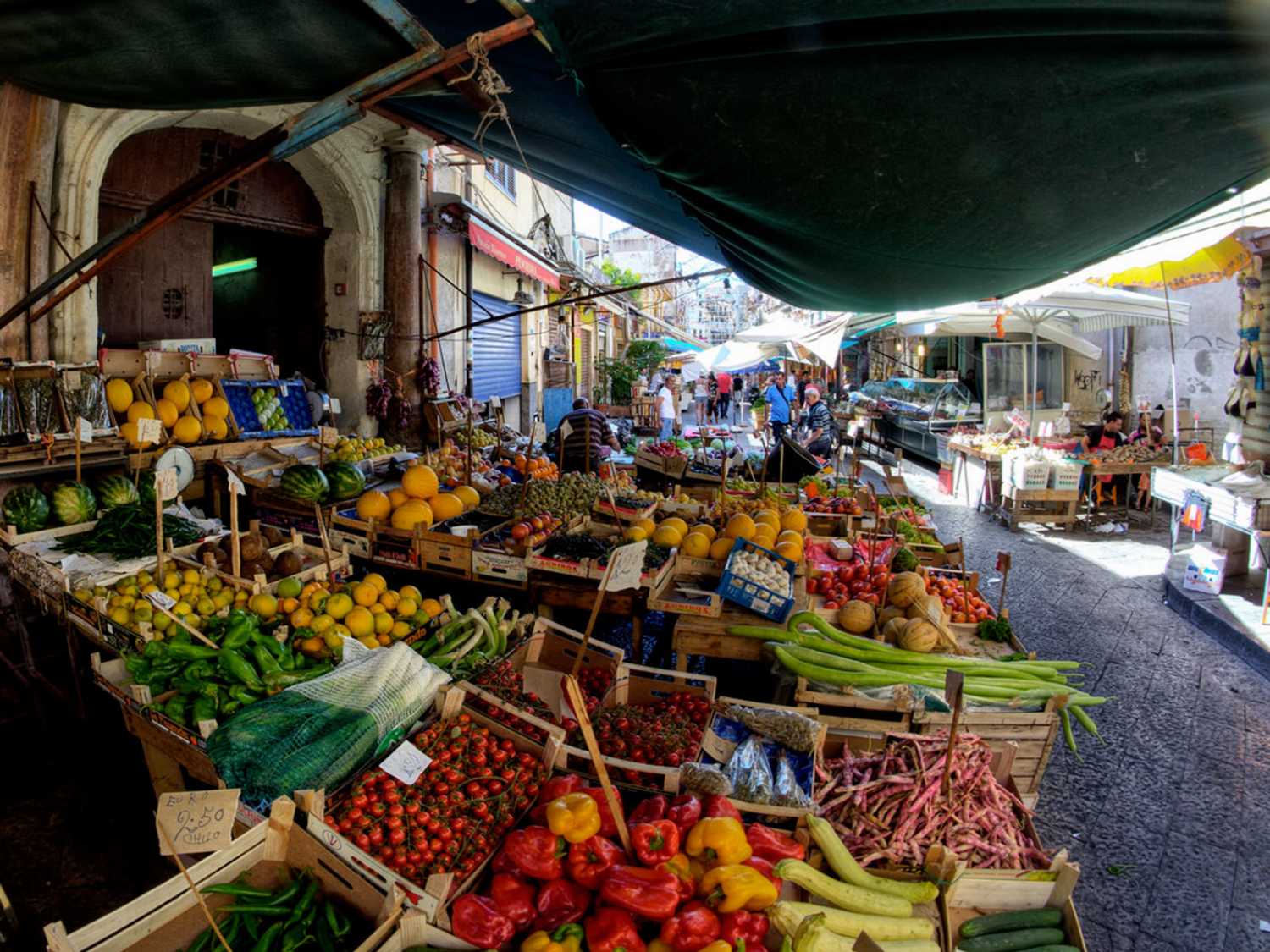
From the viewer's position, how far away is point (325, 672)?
11.1ft

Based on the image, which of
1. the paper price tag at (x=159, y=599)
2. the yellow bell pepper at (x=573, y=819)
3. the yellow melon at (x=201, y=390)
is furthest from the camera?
the yellow melon at (x=201, y=390)

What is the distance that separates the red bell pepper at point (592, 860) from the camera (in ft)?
7.52

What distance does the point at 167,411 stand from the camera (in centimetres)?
637

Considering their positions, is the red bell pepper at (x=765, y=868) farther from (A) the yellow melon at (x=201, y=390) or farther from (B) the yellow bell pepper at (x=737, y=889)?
(A) the yellow melon at (x=201, y=390)

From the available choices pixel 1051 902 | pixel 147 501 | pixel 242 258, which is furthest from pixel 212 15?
pixel 242 258

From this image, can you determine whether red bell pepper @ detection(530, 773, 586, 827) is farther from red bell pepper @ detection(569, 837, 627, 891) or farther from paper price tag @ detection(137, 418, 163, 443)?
paper price tag @ detection(137, 418, 163, 443)

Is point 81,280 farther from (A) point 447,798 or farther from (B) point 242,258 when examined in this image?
(B) point 242,258

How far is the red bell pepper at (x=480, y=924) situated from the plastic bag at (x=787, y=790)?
1099 mm

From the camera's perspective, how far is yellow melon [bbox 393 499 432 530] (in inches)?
219

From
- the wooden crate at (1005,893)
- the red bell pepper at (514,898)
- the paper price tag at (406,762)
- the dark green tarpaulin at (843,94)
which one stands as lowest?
the wooden crate at (1005,893)

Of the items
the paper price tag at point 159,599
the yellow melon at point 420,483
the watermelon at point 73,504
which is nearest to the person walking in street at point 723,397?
the yellow melon at point 420,483

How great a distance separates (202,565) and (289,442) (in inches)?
128

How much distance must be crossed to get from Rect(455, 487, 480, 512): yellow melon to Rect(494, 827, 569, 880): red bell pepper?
13.0ft

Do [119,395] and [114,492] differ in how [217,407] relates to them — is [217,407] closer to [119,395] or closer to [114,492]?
[119,395]
